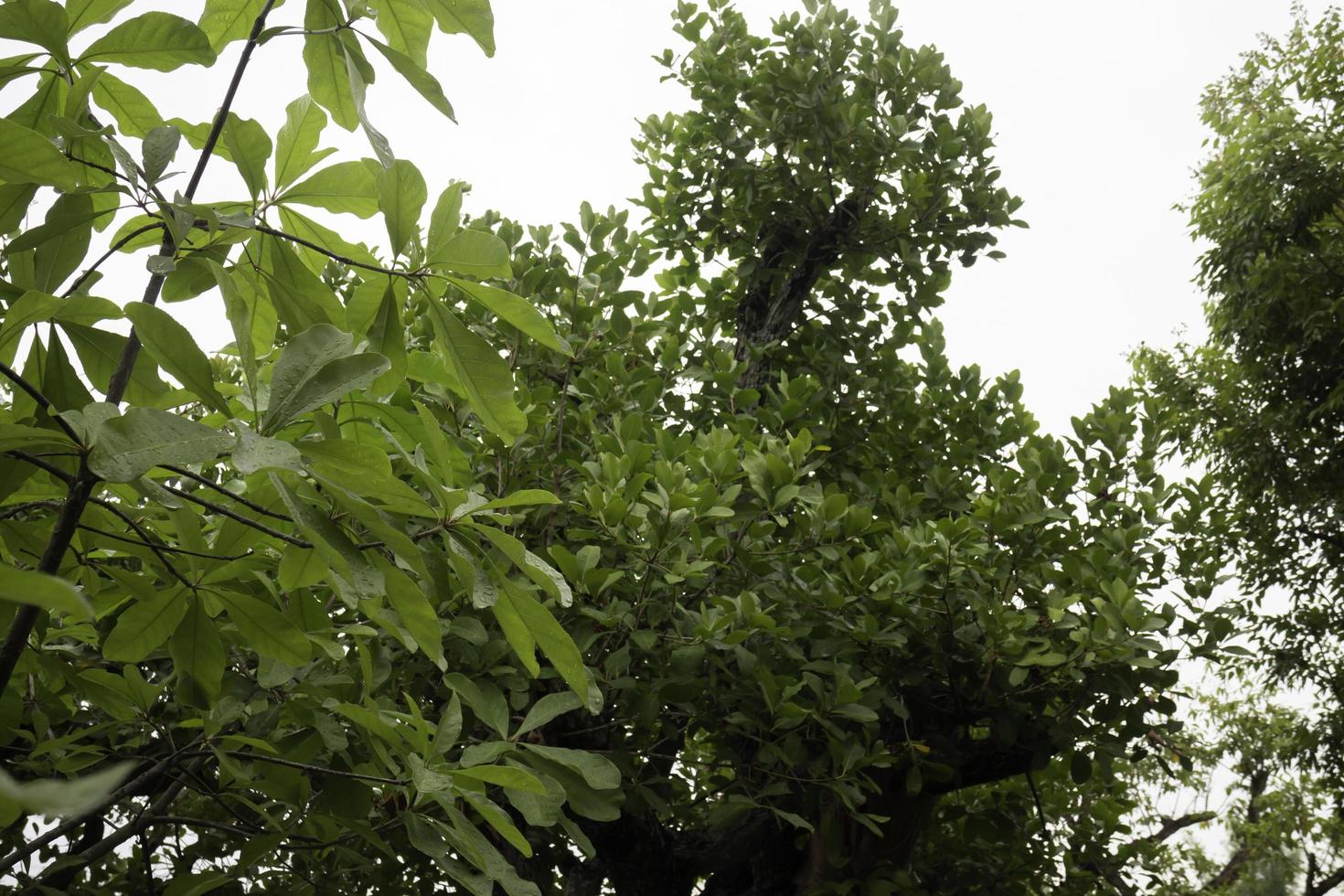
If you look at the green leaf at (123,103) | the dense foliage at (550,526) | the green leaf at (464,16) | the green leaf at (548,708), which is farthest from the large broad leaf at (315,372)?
the green leaf at (548,708)

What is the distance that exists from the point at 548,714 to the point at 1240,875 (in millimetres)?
12305

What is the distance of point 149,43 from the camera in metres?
1.09

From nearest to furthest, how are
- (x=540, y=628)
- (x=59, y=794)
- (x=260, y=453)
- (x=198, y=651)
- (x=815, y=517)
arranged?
(x=59, y=794) → (x=260, y=453) → (x=540, y=628) → (x=198, y=651) → (x=815, y=517)

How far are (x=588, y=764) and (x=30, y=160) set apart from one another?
919mm

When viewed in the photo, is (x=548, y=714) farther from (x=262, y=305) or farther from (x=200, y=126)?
(x=200, y=126)

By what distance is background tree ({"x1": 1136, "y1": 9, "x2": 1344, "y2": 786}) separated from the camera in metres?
8.87

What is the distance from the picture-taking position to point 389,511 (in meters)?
0.97

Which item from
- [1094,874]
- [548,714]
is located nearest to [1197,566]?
[1094,874]

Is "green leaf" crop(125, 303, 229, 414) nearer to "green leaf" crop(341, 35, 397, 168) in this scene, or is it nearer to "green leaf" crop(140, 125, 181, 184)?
"green leaf" crop(140, 125, 181, 184)

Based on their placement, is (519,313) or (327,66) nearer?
(519,313)

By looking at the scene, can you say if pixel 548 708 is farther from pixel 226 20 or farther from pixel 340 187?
pixel 226 20

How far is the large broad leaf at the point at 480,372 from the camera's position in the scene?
1.06 metres

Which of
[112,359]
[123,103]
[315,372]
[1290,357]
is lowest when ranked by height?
[315,372]

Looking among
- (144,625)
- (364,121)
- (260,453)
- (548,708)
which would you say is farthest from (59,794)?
(548,708)
